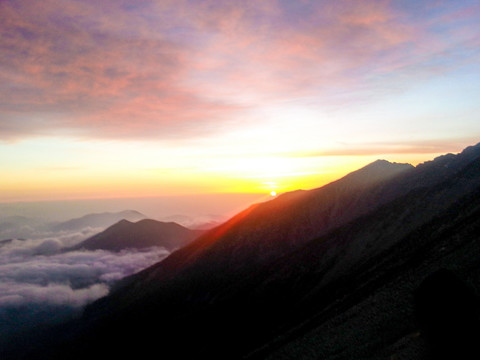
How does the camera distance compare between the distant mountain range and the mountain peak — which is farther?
the mountain peak

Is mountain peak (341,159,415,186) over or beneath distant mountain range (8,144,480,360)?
over

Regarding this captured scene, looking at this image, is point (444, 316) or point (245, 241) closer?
point (444, 316)

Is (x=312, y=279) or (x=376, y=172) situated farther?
(x=376, y=172)

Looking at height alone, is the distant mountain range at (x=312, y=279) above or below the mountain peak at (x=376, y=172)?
below

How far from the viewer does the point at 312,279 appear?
79062mm

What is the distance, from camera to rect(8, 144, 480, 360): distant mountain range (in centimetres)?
3516

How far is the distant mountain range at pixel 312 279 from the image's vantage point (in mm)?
35156

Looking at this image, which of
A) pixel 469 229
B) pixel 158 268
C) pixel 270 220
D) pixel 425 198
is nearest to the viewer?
pixel 469 229

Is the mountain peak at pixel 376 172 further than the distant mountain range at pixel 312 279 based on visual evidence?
Yes

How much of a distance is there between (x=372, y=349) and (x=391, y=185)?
110 m

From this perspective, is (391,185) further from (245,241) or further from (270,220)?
(245,241)

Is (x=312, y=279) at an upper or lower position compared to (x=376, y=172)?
lower

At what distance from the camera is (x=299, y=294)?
75.3m

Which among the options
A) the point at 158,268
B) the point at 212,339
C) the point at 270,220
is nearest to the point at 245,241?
the point at 270,220
